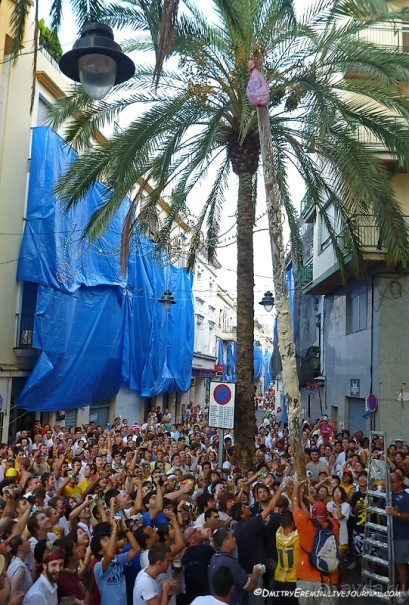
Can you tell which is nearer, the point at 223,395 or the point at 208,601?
the point at 208,601

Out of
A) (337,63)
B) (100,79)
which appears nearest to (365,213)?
(337,63)

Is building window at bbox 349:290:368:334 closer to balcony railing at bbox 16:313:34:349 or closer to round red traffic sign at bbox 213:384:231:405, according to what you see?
round red traffic sign at bbox 213:384:231:405

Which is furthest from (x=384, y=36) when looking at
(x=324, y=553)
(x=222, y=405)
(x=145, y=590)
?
(x=145, y=590)

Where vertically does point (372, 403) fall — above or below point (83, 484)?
above

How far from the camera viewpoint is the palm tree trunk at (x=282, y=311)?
28.9ft

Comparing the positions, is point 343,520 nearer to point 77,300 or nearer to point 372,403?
point 372,403

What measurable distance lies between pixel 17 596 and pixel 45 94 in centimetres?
1732

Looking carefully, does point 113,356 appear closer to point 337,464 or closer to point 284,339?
point 337,464

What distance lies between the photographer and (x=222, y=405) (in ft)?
34.7

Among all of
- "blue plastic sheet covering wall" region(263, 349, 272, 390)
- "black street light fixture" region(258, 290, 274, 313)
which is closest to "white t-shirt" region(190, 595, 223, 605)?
"black street light fixture" region(258, 290, 274, 313)

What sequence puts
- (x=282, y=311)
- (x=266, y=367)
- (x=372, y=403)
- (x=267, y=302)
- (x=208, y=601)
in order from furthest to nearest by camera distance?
(x=266, y=367), (x=267, y=302), (x=372, y=403), (x=282, y=311), (x=208, y=601)

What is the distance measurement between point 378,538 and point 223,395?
360cm

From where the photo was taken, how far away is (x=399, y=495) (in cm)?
777

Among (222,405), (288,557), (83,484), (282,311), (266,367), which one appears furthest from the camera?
(266,367)
